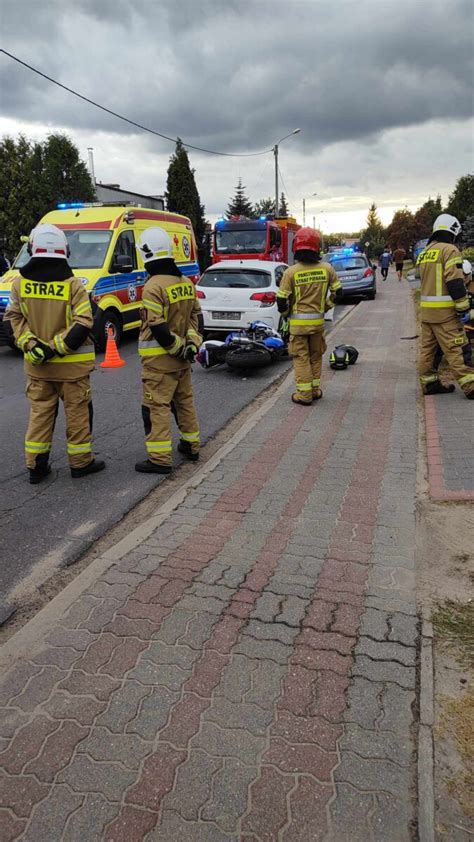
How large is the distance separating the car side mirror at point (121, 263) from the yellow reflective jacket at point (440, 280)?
5.81 m

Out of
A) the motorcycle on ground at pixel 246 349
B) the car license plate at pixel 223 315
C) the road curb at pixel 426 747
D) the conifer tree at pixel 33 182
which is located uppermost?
the conifer tree at pixel 33 182

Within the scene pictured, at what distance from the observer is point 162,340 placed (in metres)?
4.96

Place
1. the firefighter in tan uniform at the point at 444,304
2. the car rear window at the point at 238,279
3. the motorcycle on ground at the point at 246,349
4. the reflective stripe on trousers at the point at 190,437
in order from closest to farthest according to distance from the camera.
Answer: the reflective stripe on trousers at the point at 190,437
the firefighter in tan uniform at the point at 444,304
the motorcycle on ground at the point at 246,349
the car rear window at the point at 238,279

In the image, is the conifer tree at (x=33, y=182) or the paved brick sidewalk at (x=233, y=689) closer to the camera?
the paved brick sidewalk at (x=233, y=689)

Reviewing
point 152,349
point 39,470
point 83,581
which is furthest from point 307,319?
point 83,581

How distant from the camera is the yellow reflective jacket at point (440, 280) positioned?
695cm

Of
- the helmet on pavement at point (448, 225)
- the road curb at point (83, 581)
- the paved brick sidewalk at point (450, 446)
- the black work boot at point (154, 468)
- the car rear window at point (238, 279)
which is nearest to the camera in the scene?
the road curb at point (83, 581)

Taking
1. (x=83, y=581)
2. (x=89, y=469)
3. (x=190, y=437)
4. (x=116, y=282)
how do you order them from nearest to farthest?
(x=83, y=581) → (x=89, y=469) → (x=190, y=437) → (x=116, y=282)

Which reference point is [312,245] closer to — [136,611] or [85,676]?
[136,611]

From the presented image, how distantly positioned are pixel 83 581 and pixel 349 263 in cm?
1966

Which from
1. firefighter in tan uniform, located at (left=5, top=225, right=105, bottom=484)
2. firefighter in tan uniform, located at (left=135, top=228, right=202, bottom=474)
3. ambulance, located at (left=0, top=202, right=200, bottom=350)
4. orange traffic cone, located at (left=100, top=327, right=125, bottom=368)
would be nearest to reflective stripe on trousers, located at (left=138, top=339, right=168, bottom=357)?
firefighter in tan uniform, located at (left=135, top=228, right=202, bottom=474)

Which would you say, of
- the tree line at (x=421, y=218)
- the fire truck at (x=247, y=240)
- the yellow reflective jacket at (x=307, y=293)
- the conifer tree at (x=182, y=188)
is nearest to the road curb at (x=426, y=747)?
the yellow reflective jacket at (x=307, y=293)

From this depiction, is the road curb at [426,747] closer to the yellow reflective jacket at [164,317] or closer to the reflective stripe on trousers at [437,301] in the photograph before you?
the yellow reflective jacket at [164,317]

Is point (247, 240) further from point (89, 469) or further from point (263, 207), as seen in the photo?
point (263, 207)
